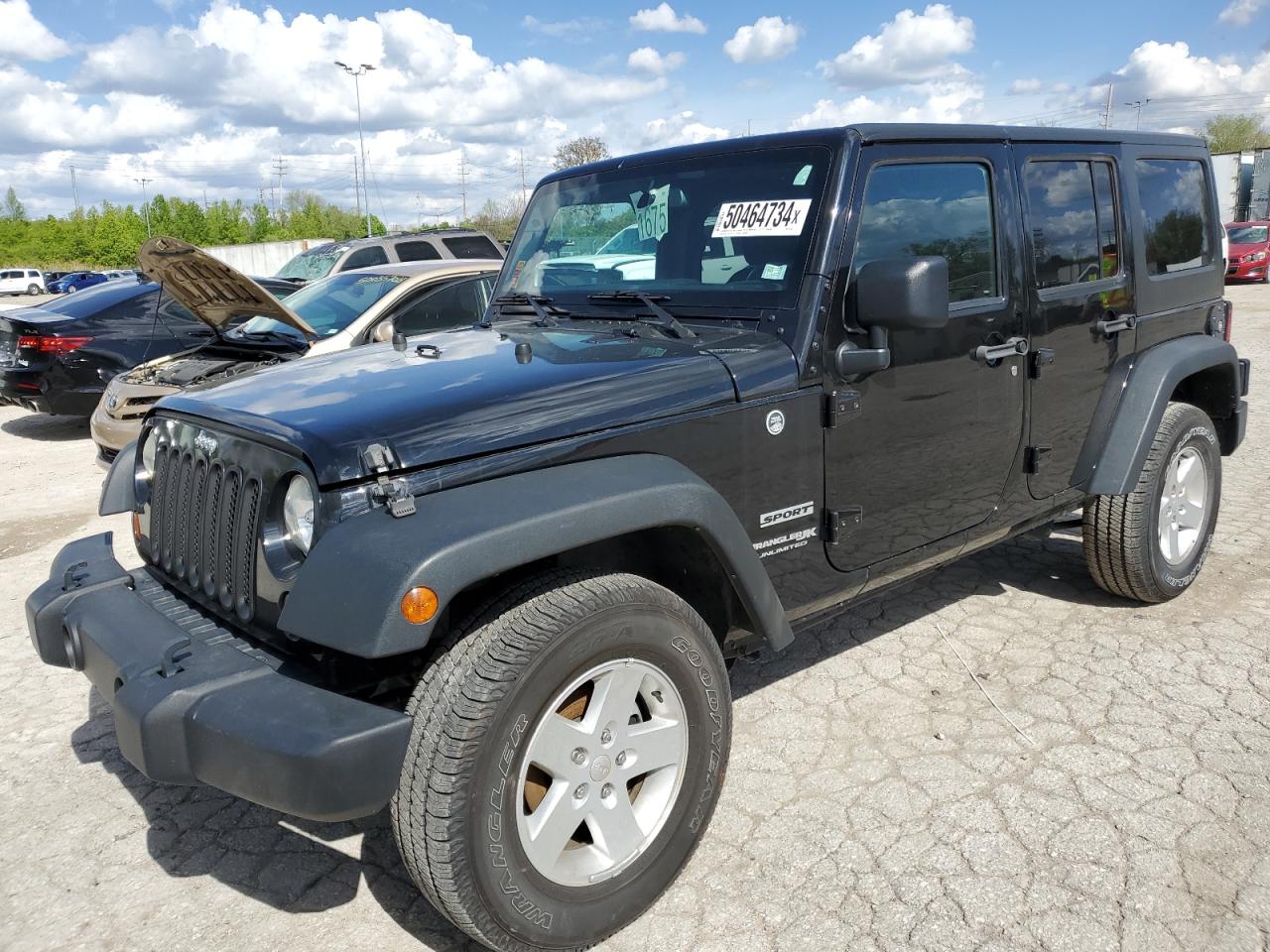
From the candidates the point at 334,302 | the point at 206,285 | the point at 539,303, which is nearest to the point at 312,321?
the point at 334,302

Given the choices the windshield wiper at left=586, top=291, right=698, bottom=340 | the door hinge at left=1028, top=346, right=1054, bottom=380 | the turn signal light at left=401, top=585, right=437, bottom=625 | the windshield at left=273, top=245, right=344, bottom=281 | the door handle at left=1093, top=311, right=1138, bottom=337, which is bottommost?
the turn signal light at left=401, top=585, right=437, bottom=625

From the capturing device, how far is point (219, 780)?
210cm

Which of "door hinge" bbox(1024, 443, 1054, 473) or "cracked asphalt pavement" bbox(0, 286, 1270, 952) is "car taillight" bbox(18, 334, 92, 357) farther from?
"door hinge" bbox(1024, 443, 1054, 473)

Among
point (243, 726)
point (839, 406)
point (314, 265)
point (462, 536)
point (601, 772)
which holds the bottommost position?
point (601, 772)

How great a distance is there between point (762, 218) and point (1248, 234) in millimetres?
24724

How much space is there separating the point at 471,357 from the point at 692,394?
2.29ft

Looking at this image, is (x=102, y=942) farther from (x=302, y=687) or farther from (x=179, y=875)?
(x=302, y=687)

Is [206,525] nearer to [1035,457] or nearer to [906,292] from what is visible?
[906,292]

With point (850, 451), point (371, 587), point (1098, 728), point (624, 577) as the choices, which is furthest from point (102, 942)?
point (1098, 728)

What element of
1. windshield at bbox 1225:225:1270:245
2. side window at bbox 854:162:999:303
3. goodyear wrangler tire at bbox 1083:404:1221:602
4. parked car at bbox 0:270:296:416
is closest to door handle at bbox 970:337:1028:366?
side window at bbox 854:162:999:303

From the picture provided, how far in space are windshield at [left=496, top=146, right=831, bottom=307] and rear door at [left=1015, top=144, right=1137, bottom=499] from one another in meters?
1.11

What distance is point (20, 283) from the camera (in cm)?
4556

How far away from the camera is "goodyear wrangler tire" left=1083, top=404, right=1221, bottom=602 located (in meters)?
4.21

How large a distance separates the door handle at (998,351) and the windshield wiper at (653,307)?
1.05 meters
